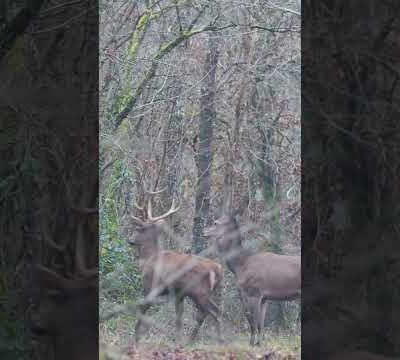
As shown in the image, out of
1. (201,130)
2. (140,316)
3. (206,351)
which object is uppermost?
Answer: (201,130)

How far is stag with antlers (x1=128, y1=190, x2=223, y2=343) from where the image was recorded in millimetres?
4730

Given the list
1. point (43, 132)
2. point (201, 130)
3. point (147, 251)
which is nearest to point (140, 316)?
point (147, 251)

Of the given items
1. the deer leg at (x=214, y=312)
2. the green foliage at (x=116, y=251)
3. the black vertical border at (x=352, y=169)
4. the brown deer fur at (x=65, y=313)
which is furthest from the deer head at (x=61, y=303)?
the green foliage at (x=116, y=251)

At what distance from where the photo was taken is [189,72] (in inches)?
223

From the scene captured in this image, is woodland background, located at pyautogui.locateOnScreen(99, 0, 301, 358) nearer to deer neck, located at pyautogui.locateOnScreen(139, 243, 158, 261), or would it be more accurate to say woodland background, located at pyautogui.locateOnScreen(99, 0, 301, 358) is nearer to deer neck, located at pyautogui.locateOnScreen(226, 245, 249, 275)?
deer neck, located at pyautogui.locateOnScreen(139, 243, 158, 261)

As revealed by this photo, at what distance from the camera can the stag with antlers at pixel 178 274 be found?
473 cm

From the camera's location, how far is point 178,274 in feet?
16.2

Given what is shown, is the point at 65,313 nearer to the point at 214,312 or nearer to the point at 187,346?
the point at 214,312

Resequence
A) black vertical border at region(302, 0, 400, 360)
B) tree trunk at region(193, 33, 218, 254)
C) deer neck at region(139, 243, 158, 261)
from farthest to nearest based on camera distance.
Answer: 1. tree trunk at region(193, 33, 218, 254)
2. deer neck at region(139, 243, 158, 261)
3. black vertical border at region(302, 0, 400, 360)

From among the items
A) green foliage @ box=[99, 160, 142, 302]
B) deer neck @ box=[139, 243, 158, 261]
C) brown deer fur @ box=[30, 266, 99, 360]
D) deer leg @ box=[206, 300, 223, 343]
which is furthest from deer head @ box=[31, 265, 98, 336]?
green foliage @ box=[99, 160, 142, 302]

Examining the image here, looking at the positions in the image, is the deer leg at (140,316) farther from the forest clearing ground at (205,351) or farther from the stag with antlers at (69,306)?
the stag with antlers at (69,306)

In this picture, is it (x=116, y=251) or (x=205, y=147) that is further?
(x=205, y=147)

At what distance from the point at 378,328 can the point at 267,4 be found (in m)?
4.12

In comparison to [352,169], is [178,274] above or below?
below
